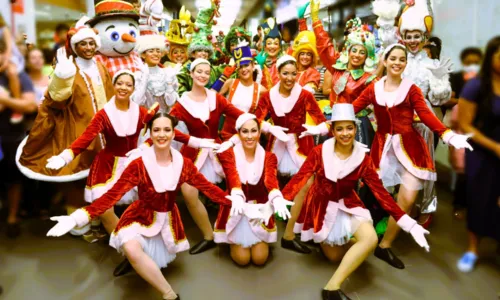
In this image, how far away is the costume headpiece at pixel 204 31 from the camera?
12.5 feet

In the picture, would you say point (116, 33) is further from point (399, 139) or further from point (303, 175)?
point (399, 139)

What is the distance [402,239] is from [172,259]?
1553 mm

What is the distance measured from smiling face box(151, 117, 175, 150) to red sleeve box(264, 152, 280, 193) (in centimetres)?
62

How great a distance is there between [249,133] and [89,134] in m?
0.96

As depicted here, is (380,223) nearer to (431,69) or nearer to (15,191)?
(431,69)

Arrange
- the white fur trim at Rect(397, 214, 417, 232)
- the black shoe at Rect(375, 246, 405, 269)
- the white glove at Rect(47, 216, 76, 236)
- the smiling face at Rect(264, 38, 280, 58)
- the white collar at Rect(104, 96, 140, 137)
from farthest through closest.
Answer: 1. the smiling face at Rect(264, 38, 280, 58)
2. the white collar at Rect(104, 96, 140, 137)
3. the black shoe at Rect(375, 246, 405, 269)
4. the white fur trim at Rect(397, 214, 417, 232)
5. the white glove at Rect(47, 216, 76, 236)

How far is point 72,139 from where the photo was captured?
2838 millimetres

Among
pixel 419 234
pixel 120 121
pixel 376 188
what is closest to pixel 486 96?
pixel 419 234

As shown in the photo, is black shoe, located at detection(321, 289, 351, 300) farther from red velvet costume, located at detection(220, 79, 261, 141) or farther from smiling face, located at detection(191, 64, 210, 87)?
smiling face, located at detection(191, 64, 210, 87)

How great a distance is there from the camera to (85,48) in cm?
294

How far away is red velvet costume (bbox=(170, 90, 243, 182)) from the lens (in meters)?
3.00

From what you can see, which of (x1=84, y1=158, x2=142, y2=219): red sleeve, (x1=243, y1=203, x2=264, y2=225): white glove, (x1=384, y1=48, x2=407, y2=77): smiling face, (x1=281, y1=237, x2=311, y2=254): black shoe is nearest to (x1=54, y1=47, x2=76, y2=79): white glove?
(x1=84, y1=158, x2=142, y2=219): red sleeve

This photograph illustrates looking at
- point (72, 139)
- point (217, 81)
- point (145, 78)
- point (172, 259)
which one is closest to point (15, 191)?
point (72, 139)

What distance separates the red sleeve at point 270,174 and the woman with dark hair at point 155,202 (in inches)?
10.4
